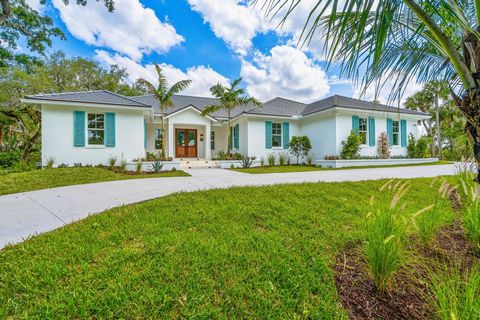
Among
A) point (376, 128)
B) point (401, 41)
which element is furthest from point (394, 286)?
point (376, 128)

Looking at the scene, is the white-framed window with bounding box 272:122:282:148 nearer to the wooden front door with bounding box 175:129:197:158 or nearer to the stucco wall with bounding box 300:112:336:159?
the stucco wall with bounding box 300:112:336:159

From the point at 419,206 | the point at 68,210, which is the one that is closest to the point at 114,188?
the point at 68,210

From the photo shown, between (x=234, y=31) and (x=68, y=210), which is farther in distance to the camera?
(x=234, y=31)

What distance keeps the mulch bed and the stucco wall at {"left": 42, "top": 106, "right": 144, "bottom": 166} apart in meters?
12.4

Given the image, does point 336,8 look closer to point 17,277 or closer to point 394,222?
point 394,222

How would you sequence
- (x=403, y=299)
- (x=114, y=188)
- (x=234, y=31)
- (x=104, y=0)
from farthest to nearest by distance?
(x=234, y=31) → (x=104, y=0) → (x=114, y=188) → (x=403, y=299)

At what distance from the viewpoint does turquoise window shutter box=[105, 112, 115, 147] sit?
1210 centimetres

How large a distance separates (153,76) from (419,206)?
1345 centimetres

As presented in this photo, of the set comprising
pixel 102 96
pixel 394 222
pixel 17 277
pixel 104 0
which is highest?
pixel 104 0

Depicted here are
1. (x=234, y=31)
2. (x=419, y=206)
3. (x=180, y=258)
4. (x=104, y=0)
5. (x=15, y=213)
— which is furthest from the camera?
(x=234, y=31)

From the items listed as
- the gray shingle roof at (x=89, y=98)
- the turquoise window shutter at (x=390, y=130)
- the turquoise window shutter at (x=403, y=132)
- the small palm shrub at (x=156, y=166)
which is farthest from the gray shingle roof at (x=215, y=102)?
the small palm shrub at (x=156, y=166)

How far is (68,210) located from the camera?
4.45m

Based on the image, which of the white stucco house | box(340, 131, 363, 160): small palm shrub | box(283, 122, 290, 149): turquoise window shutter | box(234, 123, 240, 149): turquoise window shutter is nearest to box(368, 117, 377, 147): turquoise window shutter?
the white stucco house

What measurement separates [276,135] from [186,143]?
267 inches
